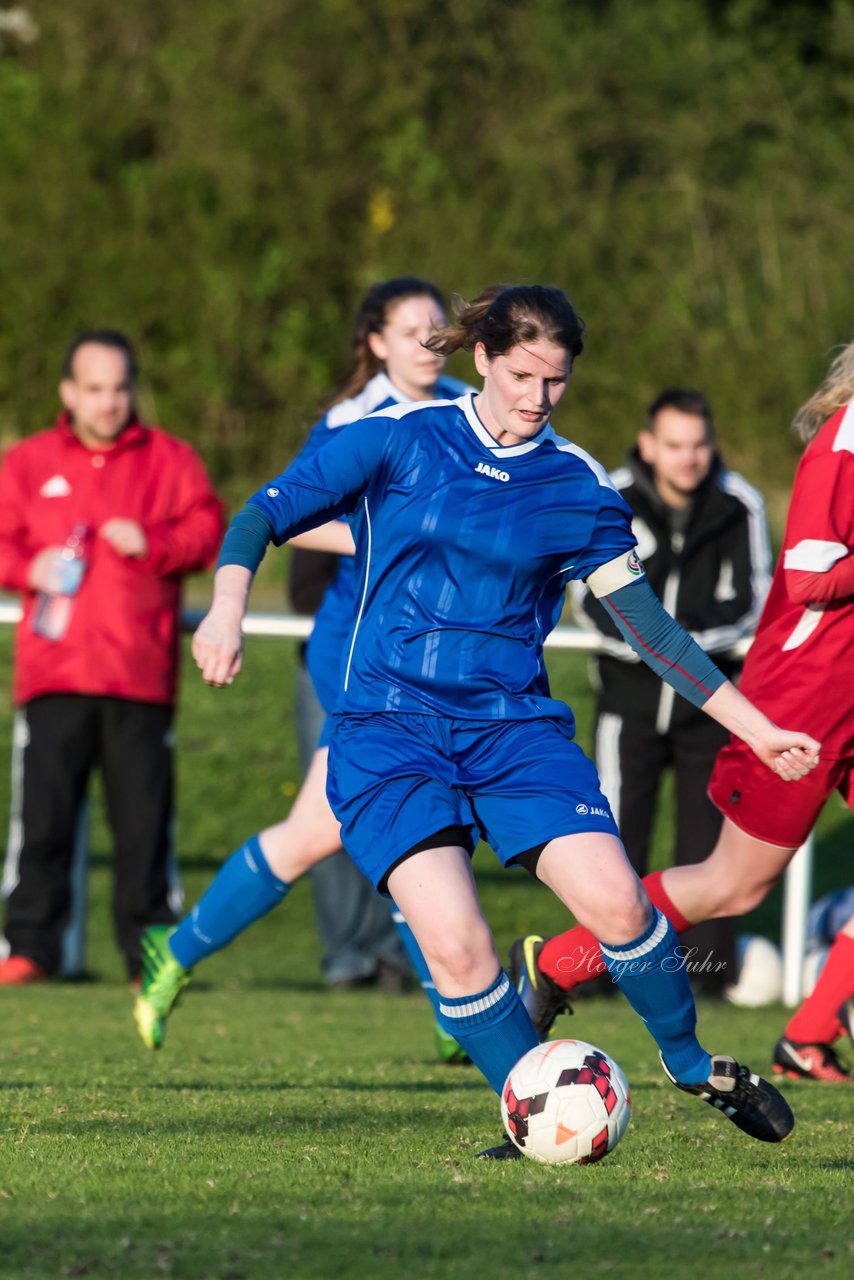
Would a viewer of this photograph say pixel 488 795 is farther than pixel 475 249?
No

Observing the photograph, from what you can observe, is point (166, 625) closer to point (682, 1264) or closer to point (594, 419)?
point (682, 1264)

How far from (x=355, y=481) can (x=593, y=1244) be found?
1903mm

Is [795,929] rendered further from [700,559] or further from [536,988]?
[536,988]

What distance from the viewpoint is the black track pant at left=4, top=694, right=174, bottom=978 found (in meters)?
8.91

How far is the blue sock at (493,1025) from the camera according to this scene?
4.40 m

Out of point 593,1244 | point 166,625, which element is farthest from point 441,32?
point 593,1244

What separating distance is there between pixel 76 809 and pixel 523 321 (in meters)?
5.20

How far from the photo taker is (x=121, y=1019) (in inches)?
305

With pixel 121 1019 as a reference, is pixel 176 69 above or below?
above

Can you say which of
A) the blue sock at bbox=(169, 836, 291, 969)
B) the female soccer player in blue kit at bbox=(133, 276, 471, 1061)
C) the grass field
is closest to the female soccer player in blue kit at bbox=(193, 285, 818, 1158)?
the grass field

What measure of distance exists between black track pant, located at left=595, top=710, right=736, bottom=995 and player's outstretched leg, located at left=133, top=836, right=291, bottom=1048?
3.00 m

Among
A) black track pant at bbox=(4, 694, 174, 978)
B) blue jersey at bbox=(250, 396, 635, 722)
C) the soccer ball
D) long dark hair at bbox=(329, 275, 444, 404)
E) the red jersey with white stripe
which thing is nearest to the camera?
the soccer ball

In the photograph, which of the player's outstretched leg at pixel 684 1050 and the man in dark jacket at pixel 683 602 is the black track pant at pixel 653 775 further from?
the player's outstretched leg at pixel 684 1050

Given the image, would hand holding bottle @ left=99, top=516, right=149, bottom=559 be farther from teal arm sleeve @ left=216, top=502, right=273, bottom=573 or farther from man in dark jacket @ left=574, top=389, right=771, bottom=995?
teal arm sleeve @ left=216, top=502, right=273, bottom=573
